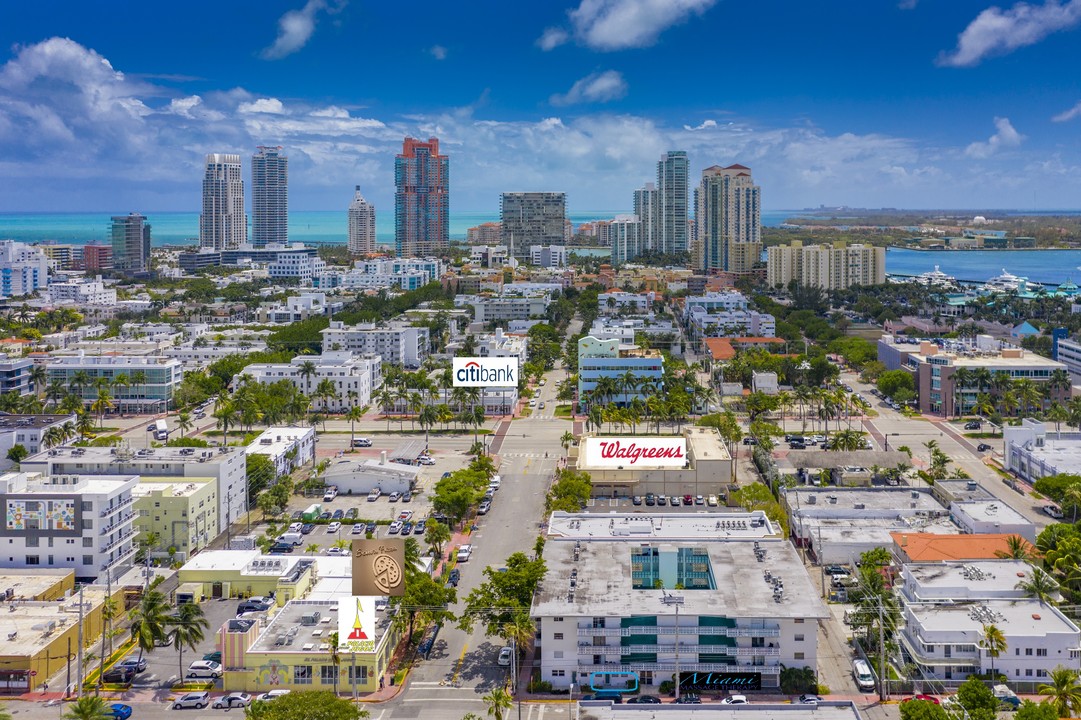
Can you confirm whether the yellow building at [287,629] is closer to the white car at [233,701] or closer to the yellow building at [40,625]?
the white car at [233,701]

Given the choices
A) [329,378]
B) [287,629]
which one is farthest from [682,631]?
[329,378]

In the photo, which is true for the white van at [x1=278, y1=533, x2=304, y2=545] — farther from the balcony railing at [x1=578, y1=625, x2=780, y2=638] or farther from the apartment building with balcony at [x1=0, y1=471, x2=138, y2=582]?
the balcony railing at [x1=578, y1=625, x2=780, y2=638]

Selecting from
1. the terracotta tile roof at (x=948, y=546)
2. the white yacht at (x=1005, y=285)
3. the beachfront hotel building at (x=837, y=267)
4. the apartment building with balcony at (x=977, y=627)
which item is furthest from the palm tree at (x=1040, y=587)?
the white yacht at (x=1005, y=285)

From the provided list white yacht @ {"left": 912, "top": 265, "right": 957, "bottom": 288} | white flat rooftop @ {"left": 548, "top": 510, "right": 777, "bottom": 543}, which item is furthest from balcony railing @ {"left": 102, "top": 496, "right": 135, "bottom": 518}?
white yacht @ {"left": 912, "top": 265, "right": 957, "bottom": 288}

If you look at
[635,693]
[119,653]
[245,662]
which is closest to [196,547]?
[119,653]

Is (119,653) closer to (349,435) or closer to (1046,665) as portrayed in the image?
(1046,665)

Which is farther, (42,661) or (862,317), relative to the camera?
(862,317)
